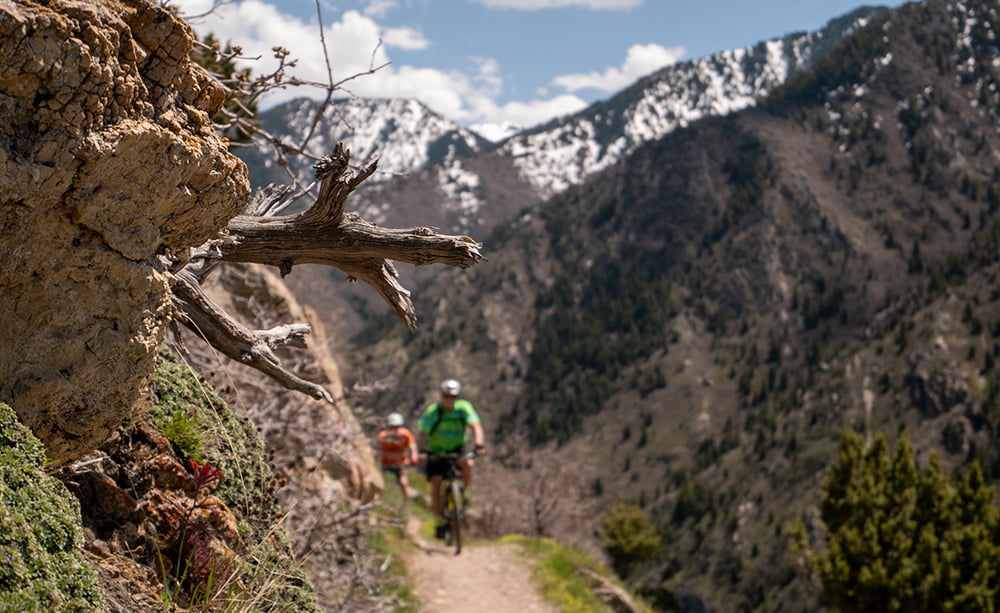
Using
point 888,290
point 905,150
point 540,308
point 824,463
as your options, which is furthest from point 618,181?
point 824,463

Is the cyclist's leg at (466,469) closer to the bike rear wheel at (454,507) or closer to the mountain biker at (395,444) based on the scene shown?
the bike rear wheel at (454,507)

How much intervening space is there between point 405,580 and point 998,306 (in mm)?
109005

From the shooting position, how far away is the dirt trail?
8.45 m

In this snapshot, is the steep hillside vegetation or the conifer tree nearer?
the conifer tree

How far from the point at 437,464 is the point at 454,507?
675mm

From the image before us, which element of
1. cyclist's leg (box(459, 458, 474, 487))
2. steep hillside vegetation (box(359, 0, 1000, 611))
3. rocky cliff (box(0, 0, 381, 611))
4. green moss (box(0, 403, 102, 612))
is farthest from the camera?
steep hillside vegetation (box(359, 0, 1000, 611))

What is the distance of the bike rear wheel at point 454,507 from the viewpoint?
9.41 metres

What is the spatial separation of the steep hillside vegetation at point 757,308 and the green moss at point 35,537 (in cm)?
7731

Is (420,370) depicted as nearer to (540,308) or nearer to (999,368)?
(540,308)

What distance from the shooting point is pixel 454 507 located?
31.4ft

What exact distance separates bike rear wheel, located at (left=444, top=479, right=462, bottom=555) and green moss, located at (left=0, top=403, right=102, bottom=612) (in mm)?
7203

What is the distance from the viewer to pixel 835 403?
100 metres

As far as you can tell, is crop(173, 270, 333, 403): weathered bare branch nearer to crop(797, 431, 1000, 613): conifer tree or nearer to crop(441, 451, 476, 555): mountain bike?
crop(441, 451, 476, 555): mountain bike

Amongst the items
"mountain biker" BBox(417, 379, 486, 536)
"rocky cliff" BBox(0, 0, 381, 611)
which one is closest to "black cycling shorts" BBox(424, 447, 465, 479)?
"mountain biker" BBox(417, 379, 486, 536)
